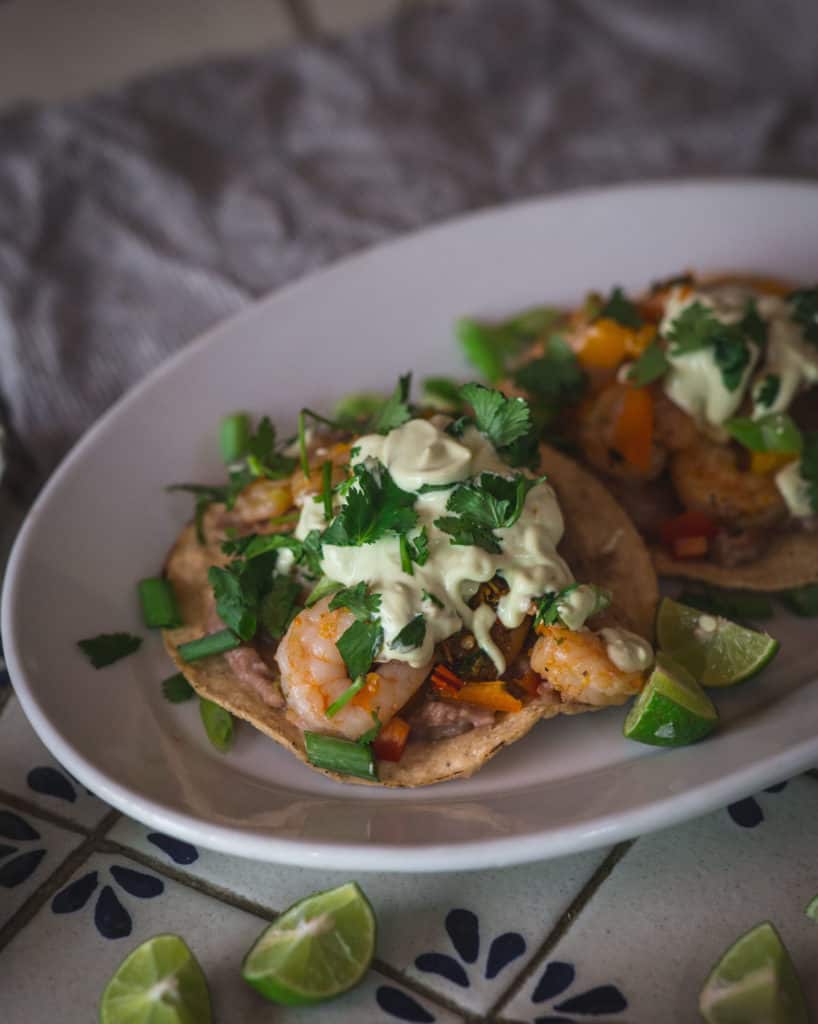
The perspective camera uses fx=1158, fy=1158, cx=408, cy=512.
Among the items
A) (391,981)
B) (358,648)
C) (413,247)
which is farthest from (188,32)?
(391,981)

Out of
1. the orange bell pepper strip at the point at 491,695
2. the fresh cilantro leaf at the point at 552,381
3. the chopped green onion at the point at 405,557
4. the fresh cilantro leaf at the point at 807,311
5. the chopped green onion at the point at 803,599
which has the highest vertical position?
the chopped green onion at the point at 405,557

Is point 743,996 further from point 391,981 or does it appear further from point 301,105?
point 301,105

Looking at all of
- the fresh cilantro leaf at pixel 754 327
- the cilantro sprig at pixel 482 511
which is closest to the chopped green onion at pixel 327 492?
the cilantro sprig at pixel 482 511

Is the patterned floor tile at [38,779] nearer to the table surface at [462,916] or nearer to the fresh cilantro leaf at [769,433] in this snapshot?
the table surface at [462,916]

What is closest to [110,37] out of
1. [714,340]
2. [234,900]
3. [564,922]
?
[714,340]

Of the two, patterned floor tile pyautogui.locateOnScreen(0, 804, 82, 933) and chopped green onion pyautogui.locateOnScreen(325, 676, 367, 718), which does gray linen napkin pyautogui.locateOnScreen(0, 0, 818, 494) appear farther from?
chopped green onion pyautogui.locateOnScreen(325, 676, 367, 718)

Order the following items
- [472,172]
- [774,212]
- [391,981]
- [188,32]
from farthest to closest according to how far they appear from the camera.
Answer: [188,32] → [472,172] → [774,212] → [391,981]
